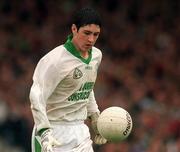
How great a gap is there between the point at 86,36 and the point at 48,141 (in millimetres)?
1082

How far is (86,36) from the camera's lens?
320 inches

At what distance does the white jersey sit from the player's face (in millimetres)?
85

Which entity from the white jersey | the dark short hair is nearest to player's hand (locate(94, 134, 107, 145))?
the white jersey

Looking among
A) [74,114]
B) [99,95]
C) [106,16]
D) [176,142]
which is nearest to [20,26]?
[106,16]

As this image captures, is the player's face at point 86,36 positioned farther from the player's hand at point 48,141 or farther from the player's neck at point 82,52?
the player's hand at point 48,141

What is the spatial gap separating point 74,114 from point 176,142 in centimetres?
531

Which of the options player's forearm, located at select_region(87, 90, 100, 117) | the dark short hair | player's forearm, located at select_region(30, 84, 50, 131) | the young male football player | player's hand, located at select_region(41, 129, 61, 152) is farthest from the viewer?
player's forearm, located at select_region(87, 90, 100, 117)

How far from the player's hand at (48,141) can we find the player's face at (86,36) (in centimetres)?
92

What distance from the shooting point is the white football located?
8273 mm

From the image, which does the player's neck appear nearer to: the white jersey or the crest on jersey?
the white jersey

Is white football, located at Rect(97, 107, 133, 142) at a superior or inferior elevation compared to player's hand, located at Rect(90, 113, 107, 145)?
superior

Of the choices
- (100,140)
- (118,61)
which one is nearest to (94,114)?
(100,140)

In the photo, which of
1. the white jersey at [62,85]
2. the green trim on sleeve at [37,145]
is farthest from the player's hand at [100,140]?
the green trim on sleeve at [37,145]

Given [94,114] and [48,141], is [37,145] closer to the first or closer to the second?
[48,141]
